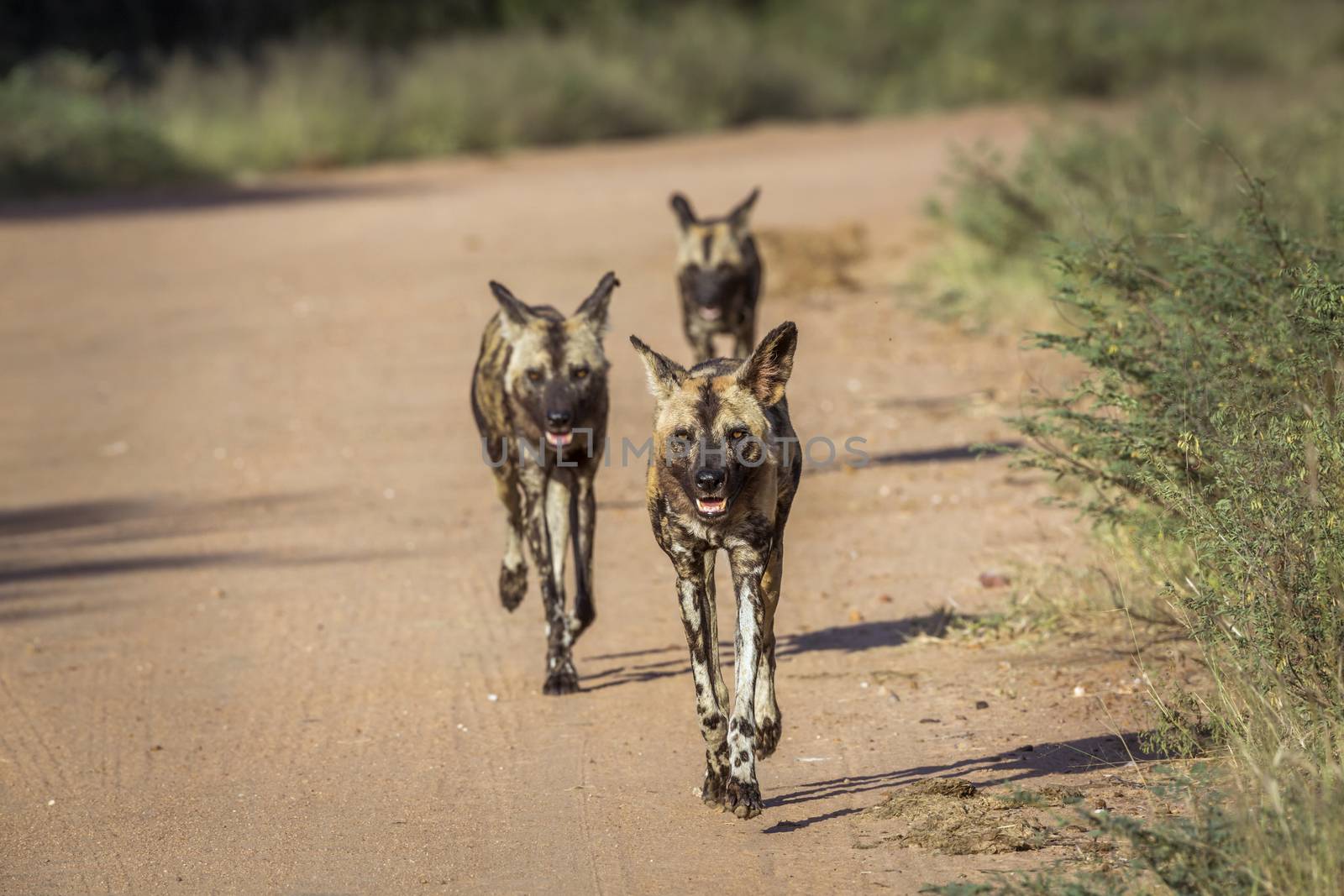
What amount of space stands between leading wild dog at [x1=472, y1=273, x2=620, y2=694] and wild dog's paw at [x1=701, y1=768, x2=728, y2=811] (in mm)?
1369

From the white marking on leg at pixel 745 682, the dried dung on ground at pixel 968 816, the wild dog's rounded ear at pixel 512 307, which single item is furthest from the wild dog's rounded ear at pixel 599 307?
the dried dung on ground at pixel 968 816

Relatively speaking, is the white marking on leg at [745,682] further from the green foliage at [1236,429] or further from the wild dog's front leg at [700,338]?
the wild dog's front leg at [700,338]

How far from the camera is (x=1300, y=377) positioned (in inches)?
230

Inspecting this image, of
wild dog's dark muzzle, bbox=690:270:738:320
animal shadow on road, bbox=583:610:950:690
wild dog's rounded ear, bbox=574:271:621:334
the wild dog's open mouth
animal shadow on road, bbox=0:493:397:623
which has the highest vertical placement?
wild dog's rounded ear, bbox=574:271:621:334

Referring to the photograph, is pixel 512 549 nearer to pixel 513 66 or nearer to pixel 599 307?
pixel 599 307

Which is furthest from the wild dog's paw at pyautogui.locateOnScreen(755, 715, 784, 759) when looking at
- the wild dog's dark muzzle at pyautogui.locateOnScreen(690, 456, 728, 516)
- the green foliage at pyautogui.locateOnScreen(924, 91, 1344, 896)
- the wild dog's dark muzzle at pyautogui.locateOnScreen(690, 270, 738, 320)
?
the wild dog's dark muzzle at pyautogui.locateOnScreen(690, 270, 738, 320)

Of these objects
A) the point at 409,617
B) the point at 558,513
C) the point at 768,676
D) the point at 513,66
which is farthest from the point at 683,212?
the point at 513,66

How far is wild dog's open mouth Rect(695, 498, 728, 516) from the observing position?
5027mm

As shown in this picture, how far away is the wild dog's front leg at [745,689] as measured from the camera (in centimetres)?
507

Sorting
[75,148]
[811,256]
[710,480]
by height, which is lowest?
[811,256]

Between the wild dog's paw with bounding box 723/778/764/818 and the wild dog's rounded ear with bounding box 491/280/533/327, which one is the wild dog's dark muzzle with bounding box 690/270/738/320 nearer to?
the wild dog's rounded ear with bounding box 491/280/533/327

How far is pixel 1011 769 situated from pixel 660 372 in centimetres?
161

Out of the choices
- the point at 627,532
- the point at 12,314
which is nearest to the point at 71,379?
the point at 12,314

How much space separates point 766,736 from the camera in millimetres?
5418
